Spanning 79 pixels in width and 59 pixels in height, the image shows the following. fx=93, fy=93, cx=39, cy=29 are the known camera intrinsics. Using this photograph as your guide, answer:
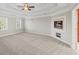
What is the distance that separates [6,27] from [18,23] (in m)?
2.37


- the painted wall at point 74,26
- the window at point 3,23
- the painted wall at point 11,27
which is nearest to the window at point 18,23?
the painted wall at point 11,27

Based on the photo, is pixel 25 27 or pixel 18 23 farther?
pixel 25 27

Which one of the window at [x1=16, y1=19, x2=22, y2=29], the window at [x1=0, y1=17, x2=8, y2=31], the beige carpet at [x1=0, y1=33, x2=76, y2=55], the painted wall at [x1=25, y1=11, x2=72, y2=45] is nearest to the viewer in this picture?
the beige carpet at [x1=0, y1=33, x2=76, y2=55]

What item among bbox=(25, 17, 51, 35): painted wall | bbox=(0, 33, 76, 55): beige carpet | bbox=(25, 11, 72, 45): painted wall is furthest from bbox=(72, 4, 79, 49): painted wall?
bbox=(25, 17, 51, 35): painted wall

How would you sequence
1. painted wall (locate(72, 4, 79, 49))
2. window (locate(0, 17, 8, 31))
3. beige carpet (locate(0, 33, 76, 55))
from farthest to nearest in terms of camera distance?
1. window (locate(0, 17, 8, 31))
2. painted wall (locate(72, 4, 79, 49))
3. beige carpet (locate(0, 33, 76, 55))

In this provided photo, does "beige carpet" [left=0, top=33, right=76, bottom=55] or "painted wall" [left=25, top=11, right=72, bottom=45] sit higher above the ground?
"painted wall" [left=25, top=11, right=72, bottom=45]

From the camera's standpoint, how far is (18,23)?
1117 centimetres

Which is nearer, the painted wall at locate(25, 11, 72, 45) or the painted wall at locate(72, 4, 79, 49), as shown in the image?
the painted wall at locate(72, 4, 79, 49)

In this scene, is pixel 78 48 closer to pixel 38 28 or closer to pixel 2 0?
pixel 2 0

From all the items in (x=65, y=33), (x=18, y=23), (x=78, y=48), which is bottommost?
(x=78, y=48)

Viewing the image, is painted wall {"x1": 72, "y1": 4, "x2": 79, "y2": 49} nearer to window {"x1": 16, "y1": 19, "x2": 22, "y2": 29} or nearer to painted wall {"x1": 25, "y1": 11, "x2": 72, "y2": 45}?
painted wall {"x1": 25, "y1": 11, "x2": 72, "y2": 45}

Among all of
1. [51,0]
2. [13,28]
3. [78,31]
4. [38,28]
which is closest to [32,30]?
[38,28]

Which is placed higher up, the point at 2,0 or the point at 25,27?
the point at 2,0

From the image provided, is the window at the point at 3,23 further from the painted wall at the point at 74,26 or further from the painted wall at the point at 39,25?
the painted wall at the point at 74,26
